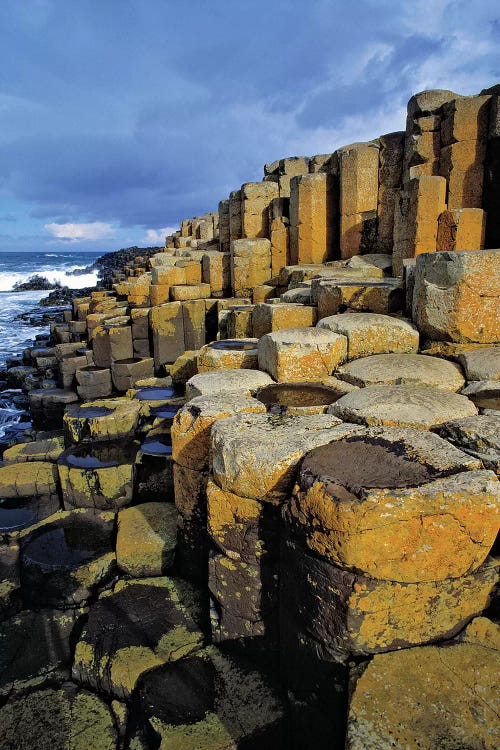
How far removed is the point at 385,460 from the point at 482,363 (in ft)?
7.70

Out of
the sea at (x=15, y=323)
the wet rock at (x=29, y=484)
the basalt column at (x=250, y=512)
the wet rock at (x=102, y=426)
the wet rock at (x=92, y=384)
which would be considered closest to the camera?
the basalt column at (x=250, y=512)

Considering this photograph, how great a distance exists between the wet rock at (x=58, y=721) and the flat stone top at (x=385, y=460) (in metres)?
2.13

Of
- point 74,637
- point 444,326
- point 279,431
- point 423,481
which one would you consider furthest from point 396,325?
point 74,637

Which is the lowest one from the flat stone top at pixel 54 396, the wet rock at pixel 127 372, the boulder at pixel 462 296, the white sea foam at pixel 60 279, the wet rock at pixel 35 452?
the flat stone top at pixel 54 396

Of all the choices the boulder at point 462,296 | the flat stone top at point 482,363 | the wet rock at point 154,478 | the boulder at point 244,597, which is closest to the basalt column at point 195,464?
the boulder at point 244,597

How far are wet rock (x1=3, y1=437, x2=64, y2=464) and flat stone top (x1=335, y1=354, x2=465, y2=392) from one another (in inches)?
183

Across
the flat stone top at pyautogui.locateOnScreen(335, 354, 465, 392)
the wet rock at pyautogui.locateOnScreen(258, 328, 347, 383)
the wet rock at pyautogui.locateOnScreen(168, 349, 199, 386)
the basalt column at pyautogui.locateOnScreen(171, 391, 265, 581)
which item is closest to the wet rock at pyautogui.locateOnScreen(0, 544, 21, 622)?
the basalt column at pyautogui.locateOnScreen(171, 391, 265, 581)

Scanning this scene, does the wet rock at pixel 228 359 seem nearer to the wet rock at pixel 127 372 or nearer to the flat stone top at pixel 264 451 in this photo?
the flat stone top at pixel 264 451

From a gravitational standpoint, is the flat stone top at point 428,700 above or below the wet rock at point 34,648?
above

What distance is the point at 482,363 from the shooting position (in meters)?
4.43

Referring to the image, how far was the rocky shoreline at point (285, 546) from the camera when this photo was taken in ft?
7.50

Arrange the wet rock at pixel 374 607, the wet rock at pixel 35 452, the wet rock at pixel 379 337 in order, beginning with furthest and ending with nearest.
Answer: the wet rock at pixel 35 452 → the wet rock at pixel 379 337 → the wet rock at pixel 374 607

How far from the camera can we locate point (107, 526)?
203 inches

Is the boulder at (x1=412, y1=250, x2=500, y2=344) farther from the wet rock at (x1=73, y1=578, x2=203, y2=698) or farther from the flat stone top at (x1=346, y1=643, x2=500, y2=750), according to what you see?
the wet rock at (x1=73, y1=578, x2=203, y2=698)
